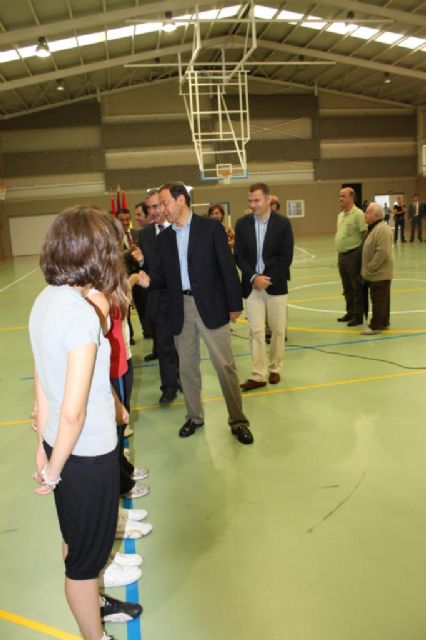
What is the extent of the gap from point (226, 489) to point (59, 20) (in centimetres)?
1497

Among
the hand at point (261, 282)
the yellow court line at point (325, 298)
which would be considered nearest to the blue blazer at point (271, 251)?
the hand at point (261, 282)

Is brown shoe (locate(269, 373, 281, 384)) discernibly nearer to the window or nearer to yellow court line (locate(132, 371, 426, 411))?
yellow court line (locate(132, 371, 426, 411))

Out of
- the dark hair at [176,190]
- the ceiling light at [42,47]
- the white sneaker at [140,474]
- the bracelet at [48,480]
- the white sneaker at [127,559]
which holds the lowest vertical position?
the white sneaker at [140,474]

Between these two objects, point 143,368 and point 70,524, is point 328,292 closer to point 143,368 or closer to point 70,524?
point 143,368

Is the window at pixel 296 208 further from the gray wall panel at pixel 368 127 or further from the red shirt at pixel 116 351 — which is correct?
the red shirt at pixel 116 351

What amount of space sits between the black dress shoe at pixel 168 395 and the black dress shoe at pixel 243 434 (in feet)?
3.68

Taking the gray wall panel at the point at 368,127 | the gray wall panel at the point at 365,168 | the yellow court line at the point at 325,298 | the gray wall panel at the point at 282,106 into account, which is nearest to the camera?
the yellow court line at the point at 325,298

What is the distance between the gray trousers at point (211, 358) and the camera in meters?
3.70

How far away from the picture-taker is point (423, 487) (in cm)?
299

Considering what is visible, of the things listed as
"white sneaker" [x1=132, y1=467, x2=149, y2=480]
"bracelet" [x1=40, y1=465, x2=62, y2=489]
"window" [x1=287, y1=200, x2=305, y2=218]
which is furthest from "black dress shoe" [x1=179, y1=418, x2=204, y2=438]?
"window" [x1=287, y1=200, x2=305, y2=218]

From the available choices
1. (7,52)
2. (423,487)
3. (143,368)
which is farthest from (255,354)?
(7,52)

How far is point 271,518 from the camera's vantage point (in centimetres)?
276

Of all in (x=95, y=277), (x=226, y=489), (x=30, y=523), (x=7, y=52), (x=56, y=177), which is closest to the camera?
(x=95, y=277)

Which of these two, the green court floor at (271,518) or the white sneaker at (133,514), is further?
the white sneaker at (133,514)
